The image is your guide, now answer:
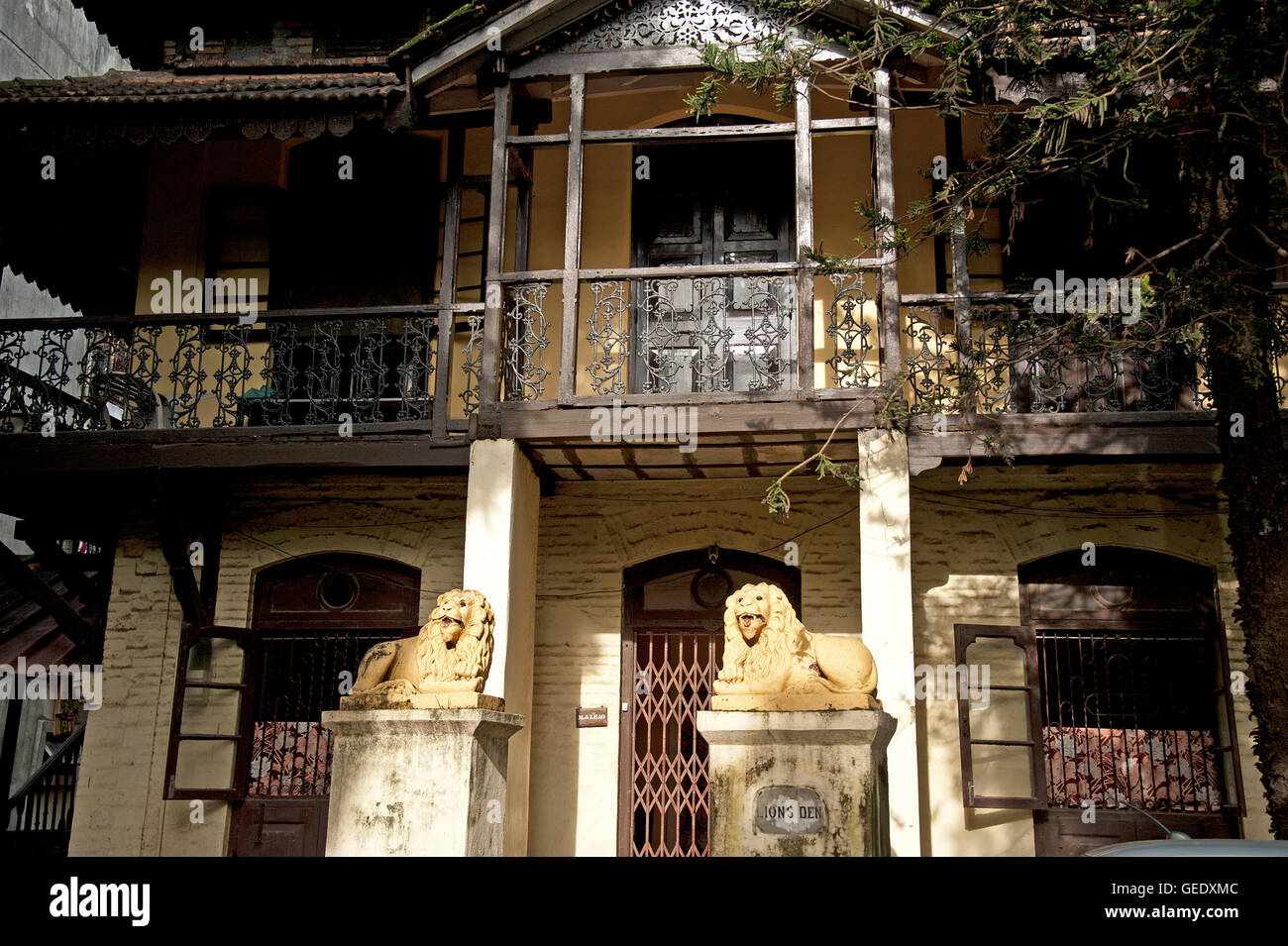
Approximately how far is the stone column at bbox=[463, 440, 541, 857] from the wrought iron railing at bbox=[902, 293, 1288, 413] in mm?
3158

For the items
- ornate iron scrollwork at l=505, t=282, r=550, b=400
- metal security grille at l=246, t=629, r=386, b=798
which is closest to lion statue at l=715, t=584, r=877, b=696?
ornate iron scrollwork at l=505, t=282, r=550, b=400

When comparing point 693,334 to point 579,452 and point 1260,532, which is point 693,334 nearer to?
point 579,452

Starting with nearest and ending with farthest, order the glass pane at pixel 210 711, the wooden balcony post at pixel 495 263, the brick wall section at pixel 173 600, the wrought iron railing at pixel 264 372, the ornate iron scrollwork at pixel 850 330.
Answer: the ornate iron scrollwork at pixel 850 330 → the wooden balcony post at pixel 495 263 → the wrought iron railing at pixel 264 372 → the brick wall section at pixel 173 600 → the glass pane at pixel 210 711

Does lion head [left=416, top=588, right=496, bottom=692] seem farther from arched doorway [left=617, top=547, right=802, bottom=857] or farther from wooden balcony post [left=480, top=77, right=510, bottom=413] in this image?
arched doorway [left=617, top=547, right=802, bottom=857]

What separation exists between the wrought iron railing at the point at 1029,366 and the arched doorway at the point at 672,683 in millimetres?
2474

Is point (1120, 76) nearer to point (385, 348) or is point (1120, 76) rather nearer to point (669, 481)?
point (669, 481)

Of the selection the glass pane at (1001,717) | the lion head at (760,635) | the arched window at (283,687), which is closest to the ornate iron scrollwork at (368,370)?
the arched window at (283,687)

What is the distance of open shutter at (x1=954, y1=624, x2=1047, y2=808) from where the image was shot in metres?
9.48

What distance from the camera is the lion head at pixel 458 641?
702cm

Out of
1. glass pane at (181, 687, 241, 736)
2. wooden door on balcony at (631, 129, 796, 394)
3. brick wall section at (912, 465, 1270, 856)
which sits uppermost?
wooden door on balcony at (631, 129, 796, 394)

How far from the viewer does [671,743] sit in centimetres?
1067

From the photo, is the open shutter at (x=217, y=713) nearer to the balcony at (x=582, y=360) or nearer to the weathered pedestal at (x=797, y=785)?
the balcony at (x=582, y=360)

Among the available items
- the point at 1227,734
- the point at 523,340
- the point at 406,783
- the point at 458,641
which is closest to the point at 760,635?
the point at 458,641
